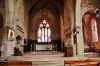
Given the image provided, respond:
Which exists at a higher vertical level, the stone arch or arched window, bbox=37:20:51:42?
the stone arch

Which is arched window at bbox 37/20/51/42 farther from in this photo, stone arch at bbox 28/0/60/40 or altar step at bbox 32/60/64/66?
altar step at bbox 32/60/64/66

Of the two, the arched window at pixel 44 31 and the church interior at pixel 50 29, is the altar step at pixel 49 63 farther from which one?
the arched window at pixel 44 31

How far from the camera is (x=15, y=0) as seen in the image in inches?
795

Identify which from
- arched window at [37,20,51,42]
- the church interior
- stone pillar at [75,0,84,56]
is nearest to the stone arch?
the church interior

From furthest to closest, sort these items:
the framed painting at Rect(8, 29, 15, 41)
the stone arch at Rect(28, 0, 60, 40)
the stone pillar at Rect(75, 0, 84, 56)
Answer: the stone arch at Rect(28, 0, 60, 40) → the stone pillar at Rect(75, 0, 84, 56) → the framed painting at Rect(8, 29, 15, 41)

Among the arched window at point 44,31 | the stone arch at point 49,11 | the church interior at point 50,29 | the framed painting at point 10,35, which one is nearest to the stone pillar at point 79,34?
the church interior at point 50,29

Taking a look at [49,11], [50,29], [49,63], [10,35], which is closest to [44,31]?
[50,29]

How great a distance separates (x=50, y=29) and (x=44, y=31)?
152cm

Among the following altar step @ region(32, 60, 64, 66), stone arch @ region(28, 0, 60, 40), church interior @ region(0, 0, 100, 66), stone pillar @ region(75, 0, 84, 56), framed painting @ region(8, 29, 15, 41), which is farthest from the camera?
stone arch @ region(28, 0, 60, 40)

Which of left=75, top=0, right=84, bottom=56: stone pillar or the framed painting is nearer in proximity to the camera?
the framed painting

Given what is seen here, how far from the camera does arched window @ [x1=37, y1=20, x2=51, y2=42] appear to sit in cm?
3232

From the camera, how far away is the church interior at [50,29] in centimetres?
1747

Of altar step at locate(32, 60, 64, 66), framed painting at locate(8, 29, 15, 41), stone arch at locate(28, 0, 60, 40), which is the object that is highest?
stone arch at locate(28, 0, 60, 40)

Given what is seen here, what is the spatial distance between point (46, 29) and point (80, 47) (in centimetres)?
1590
